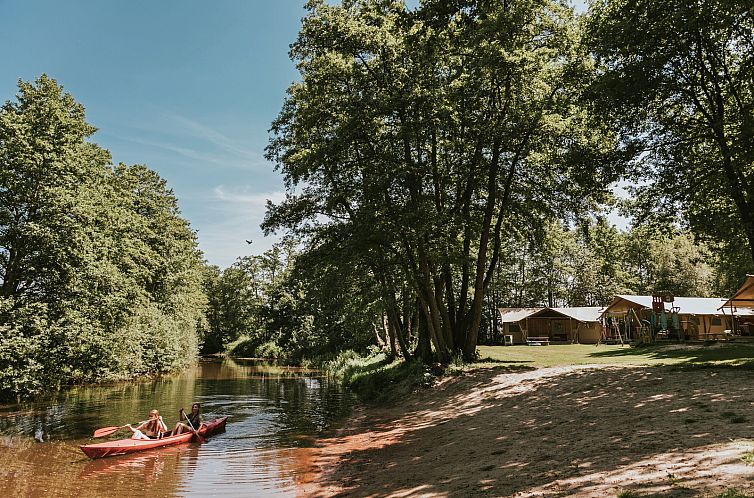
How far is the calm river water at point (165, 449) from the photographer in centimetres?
1116

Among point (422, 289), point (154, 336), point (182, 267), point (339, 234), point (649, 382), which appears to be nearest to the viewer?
point (649, 382)

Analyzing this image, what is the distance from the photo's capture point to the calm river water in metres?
11.2

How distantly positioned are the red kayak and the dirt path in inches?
185

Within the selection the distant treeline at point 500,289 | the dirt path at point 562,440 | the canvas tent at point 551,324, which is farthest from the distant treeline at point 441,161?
the canvas tent at point 551,324

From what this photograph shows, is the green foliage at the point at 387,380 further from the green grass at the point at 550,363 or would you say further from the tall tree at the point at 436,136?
the tall tree at the point at 436,136

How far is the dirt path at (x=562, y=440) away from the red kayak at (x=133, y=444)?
4695 mm

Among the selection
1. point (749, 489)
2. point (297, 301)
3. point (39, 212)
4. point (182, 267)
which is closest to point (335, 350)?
point (297, 301)

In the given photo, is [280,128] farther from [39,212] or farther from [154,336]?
[154,336]

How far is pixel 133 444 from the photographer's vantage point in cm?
1428

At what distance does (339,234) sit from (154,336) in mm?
25559

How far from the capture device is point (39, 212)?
22.6 metres

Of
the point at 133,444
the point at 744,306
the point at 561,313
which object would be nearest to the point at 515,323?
the point at 561,313

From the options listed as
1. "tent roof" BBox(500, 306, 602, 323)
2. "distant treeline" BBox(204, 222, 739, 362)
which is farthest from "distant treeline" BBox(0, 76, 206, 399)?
"tent roof" BBox(500, 306, 602, 323)

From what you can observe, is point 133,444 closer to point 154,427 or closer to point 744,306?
point 154,427
